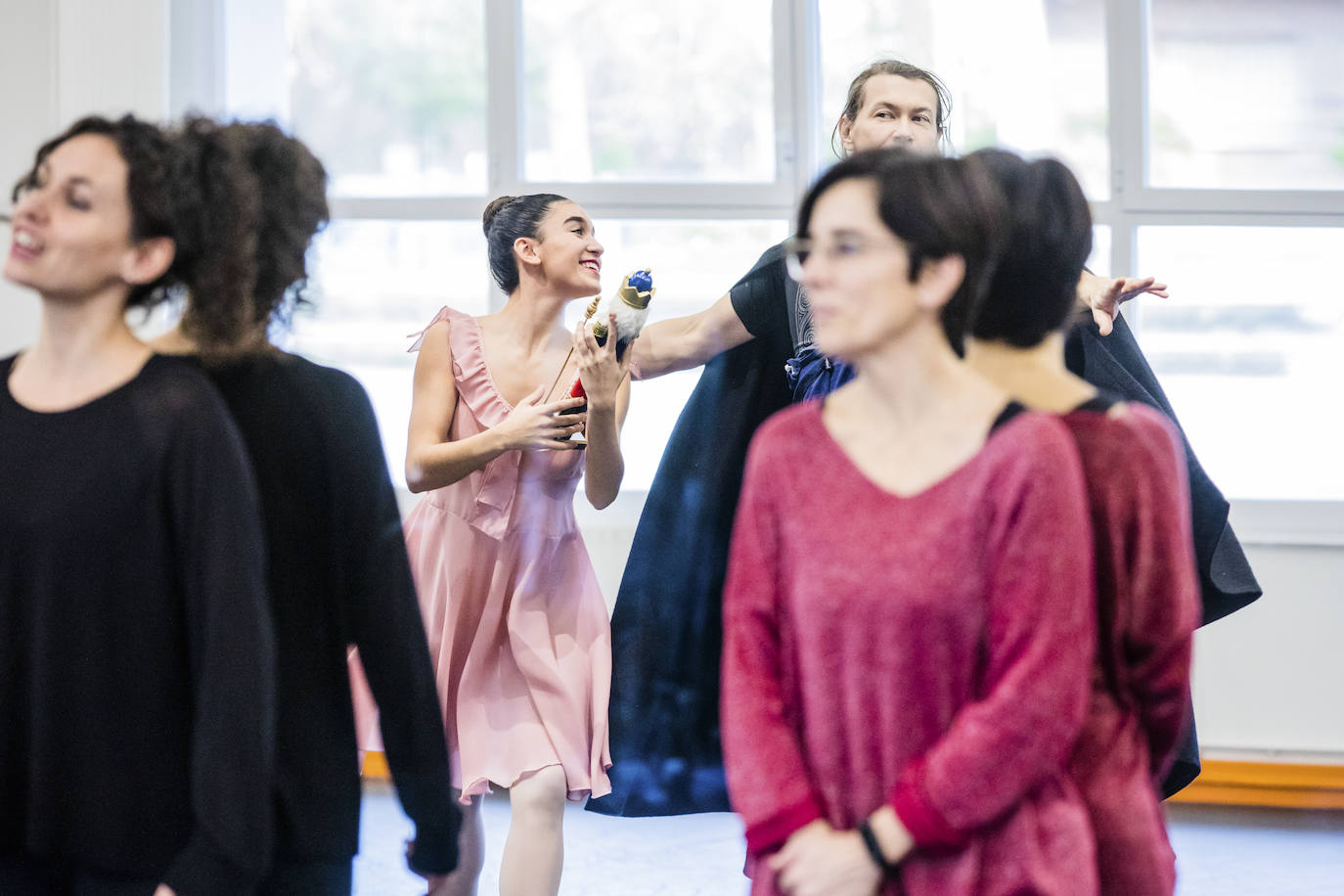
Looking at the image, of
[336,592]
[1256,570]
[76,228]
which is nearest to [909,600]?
[336,592]

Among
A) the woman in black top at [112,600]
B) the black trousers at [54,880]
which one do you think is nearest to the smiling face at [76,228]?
the woman in black top at [112,600]

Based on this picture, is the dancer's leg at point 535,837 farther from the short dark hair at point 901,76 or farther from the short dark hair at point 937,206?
the short dark hair at point 937,206

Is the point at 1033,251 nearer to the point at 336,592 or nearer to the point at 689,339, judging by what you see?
the point at 336,592

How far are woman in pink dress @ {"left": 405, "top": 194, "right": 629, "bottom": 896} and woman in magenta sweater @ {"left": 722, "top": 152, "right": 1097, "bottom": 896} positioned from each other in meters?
0.94

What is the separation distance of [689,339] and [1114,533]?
42.3 inches

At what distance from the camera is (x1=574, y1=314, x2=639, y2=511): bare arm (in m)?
1.85

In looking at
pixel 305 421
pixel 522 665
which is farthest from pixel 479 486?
pixel 305 421

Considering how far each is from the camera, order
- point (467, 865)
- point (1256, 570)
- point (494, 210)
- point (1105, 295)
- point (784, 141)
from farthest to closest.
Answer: point (784, 141), point (1256, 570), point (494, 210), point (467, 865), point (1105, 295)

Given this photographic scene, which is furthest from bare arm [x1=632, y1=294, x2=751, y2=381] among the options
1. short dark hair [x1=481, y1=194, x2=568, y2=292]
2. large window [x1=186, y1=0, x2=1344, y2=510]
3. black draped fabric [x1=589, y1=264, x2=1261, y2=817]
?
large window [x1=186, y1=0, x2=1344, y2=510]

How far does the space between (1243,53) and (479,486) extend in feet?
10.4

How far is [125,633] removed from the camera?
1141 mm

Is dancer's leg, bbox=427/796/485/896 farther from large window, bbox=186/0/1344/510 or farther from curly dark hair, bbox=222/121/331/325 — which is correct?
large window, bbox=186/0/1344/510

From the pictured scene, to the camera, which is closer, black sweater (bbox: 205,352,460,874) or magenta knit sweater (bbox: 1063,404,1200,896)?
magenta knit sweater (bbox: 1063,404,1200,896)

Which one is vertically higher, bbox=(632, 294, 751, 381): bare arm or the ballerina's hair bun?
the ballerina's hair bun
